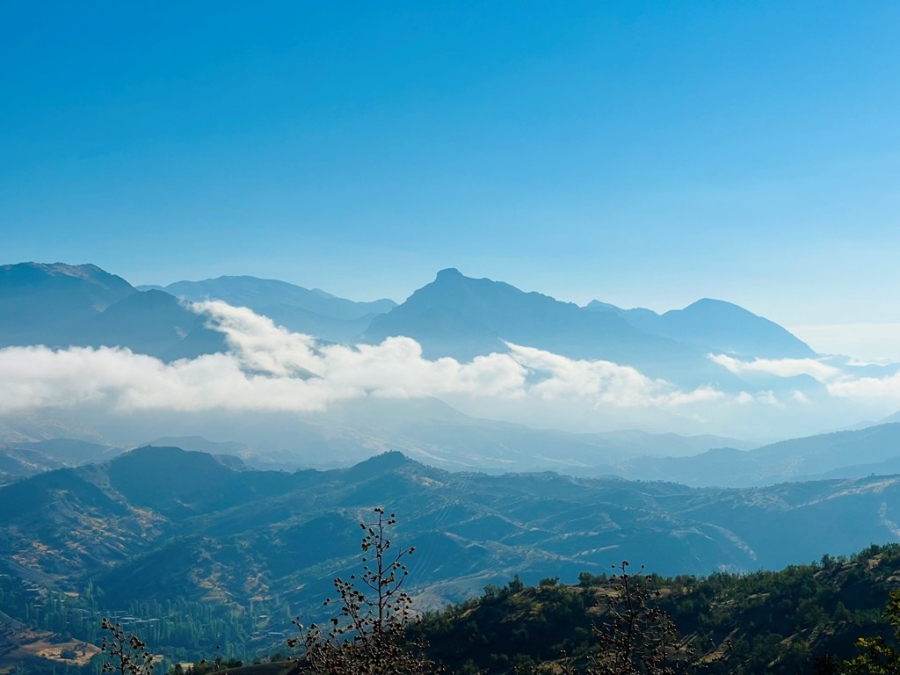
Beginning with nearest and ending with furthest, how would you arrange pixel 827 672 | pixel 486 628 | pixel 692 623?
pixel 827 672 → pixel 692 623 → pixel 486 628

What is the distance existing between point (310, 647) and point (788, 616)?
74532mm

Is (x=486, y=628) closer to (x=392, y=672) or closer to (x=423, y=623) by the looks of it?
(x=423, y=623)

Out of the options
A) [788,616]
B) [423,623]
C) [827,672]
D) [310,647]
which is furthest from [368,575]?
[423,623]

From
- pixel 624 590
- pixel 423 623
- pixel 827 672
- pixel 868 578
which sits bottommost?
pixel 423 623

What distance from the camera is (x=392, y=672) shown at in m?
18.2

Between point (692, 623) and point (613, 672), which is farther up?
point (613, 672)

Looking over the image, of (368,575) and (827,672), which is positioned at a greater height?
(368,575)

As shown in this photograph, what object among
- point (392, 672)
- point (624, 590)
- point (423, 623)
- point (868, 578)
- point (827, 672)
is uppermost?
point (624, 590)

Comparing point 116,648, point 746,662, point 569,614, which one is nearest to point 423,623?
point 569,614

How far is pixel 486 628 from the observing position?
90.9 meters

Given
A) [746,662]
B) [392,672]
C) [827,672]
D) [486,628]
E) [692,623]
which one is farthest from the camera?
[486,628]

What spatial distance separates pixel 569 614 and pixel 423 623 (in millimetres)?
19136

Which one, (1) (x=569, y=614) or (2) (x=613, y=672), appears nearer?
(2) (x=613, y=672)

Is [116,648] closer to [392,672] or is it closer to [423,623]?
[392,672]
